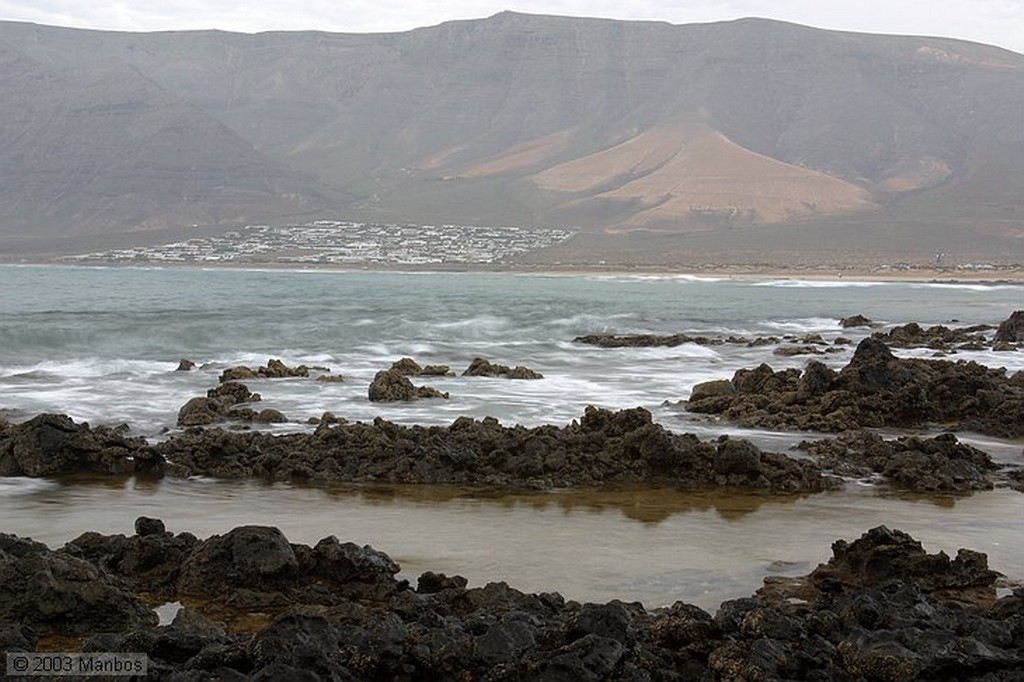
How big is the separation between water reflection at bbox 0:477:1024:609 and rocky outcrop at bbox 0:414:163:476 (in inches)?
12.4

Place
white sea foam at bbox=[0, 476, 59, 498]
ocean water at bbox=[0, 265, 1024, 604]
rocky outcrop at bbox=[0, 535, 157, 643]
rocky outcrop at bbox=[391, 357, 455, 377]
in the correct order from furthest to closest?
1. rocky outcrop at bbox=[391, 357, 455, 377]
2. white sea foam at bbox=[0, 476, 59, 498]
3. ocean water at bbox=[0, 265, 1024, 604]
4. rocky outcrop at bbox=[0, 535, 157, 643]

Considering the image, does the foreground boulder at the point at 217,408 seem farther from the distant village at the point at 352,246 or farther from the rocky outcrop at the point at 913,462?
the distant village at the point at 352,246

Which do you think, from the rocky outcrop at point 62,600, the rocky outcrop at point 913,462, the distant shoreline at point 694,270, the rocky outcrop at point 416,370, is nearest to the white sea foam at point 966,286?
the distant shoreline at point 694,270

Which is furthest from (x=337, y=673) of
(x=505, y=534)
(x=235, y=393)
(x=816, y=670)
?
(x=235, y=393)

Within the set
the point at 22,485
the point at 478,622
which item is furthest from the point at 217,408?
the point at 478,622

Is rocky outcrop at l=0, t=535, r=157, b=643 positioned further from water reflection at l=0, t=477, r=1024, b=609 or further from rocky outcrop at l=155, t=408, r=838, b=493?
rocky outcrop at l=155, t=408, r=838, b=493

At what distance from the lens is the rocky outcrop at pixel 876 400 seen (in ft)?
59.3

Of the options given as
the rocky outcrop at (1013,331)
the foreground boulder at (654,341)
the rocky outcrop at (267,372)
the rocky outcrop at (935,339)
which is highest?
the rocky outcrop at (1013,331)

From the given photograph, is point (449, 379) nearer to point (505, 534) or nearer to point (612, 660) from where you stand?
point (505, 534)

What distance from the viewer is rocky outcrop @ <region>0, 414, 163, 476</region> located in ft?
45.1

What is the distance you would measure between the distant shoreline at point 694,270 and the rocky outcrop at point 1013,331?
58.8m

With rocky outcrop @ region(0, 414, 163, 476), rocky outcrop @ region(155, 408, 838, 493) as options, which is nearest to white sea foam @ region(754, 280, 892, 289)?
rocky outcrop @ region(155, 408, 838, 493)

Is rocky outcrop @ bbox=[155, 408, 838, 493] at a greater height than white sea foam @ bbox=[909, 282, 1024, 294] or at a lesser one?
lesser

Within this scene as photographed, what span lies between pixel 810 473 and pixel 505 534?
15.5ft
